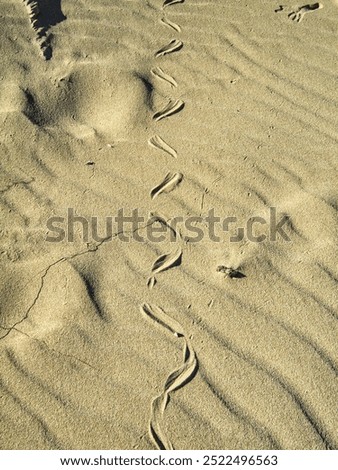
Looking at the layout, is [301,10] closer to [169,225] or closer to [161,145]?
[161,145]

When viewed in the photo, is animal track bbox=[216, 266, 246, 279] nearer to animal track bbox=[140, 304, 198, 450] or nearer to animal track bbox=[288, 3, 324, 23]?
animal track bbox=[140, 304, 198, 450]

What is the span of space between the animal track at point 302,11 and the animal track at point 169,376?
2298 millimetres

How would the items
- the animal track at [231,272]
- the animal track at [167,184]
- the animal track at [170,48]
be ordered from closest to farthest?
the animal track at [231,272], the animal track at [167,184], the animal track at [170,48]

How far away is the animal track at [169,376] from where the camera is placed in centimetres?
232

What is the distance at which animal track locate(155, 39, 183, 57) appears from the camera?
3738 mm

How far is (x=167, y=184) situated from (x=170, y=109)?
0.57 meters

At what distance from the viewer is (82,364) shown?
2.48m

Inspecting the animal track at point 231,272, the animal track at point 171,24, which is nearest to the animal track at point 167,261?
the animal track at point 231,272

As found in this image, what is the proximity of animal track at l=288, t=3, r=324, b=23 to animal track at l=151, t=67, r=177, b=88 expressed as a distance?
95cm

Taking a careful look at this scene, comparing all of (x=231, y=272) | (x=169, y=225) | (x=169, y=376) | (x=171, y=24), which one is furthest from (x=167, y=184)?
(x=171, y=24)

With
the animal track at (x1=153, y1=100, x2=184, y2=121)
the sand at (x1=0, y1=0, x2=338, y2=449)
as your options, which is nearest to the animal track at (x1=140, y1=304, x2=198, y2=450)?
the sand at (x1=0, y1=0, x2=338, y2=449)

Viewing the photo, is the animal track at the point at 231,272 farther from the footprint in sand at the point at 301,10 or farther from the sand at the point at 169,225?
the footprint in sand at the point at 301,10
